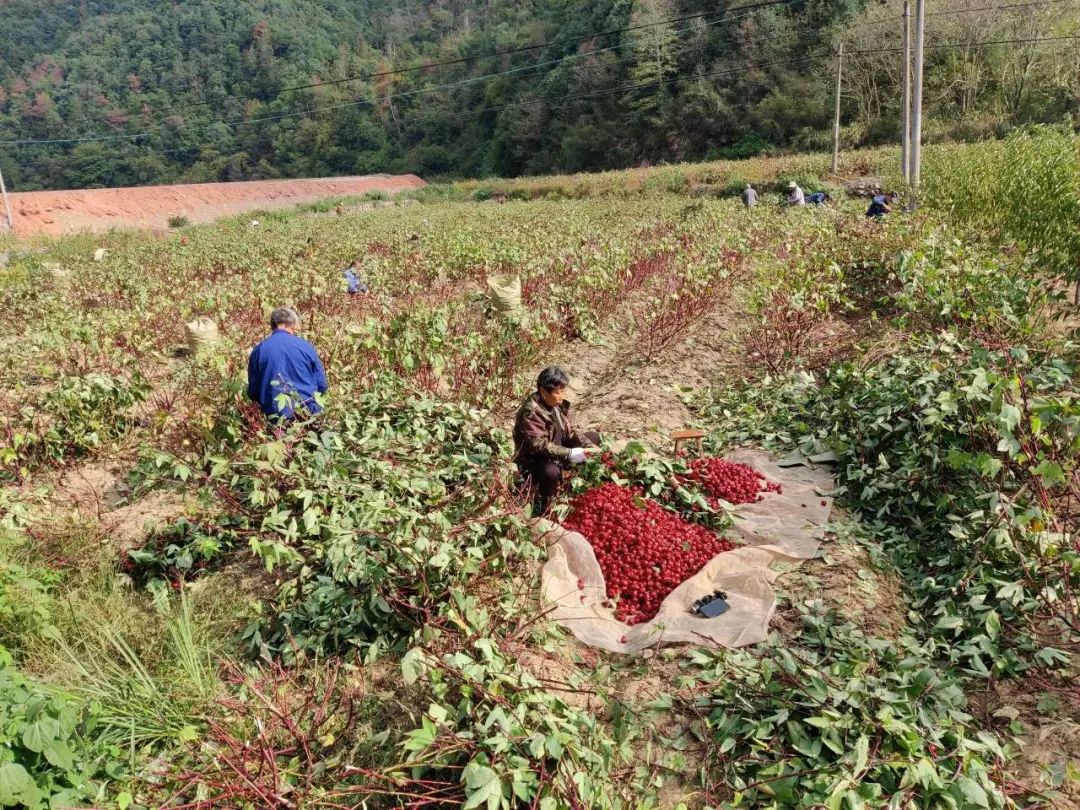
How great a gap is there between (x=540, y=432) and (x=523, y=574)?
0.99m

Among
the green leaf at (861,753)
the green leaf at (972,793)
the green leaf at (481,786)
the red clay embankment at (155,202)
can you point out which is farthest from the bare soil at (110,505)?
the red clay embankment at (155,202)

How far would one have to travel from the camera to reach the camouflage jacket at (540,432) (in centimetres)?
404

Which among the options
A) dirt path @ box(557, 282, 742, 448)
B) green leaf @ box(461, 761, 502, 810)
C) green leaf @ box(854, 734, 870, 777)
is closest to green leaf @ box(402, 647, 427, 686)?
green leaf @ box(461, 761, 502, 810)

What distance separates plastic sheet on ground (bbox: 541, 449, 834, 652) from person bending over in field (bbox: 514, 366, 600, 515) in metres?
0.60

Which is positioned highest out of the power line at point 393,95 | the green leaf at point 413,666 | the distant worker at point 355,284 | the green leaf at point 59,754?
the power line at point 393,95

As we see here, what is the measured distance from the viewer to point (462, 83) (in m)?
60.0

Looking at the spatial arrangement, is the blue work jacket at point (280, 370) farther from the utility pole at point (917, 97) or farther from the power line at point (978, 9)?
the power line at point (978, 9)

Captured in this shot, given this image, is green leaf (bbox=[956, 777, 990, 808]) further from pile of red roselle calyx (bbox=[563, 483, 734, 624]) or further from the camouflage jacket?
the camouflage jacket

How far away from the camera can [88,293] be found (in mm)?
11023

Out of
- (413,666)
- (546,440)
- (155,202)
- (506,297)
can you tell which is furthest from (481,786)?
(155,202)

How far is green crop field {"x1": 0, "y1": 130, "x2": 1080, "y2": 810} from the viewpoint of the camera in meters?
2.20

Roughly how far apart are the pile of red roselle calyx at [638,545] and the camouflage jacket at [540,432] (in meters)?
0.37

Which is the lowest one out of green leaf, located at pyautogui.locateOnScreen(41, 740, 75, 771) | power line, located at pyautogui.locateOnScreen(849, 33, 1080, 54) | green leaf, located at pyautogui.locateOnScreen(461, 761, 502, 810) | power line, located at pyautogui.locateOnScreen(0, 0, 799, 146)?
green leaf, located at pyautogui.locateOnScreen(461, 761, 502, 810)

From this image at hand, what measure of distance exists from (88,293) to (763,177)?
22452 millimetres
